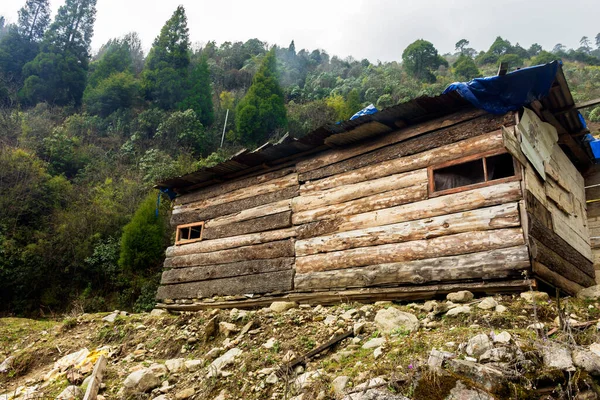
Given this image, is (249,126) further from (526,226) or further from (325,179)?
(526,226)

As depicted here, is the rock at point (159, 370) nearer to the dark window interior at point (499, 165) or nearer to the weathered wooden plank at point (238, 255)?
the weathered wooden plank at point (238, 255)

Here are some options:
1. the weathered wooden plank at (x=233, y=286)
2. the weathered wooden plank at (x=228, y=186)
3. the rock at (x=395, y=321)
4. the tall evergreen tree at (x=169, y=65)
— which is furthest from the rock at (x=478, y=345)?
the tall evergreen tree at (x=169, y=65)

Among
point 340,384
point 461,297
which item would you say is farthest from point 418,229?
point 340,384

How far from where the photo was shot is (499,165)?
279 inches

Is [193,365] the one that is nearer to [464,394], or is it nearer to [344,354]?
[344,354]

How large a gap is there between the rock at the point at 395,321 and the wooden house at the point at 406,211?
966 mm

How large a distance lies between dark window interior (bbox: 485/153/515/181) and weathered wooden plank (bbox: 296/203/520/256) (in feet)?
2.80

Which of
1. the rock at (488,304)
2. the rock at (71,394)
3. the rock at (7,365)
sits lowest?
the rock at (7,365)

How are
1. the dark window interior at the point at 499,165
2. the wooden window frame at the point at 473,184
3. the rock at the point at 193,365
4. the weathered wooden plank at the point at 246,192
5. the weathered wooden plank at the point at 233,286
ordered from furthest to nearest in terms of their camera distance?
1. the weathered wooden plank at the point at 246,192
2. the weathered wooden plank at the point at 233,286
3. the dark window interior at the point at 499,165
4. the wooden window frame at the point at 473,184
5. the rock at the point at 193,365

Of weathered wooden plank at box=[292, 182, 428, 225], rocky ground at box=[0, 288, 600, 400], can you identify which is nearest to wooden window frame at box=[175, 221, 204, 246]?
rocky ground at box=[0, 288, 600, 400]

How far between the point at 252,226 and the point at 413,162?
353 centimetres

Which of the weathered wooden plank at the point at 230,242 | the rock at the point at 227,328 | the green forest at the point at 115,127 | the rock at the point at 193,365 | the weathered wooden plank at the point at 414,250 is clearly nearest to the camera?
the rock at the point at 193,365

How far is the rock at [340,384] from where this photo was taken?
3.59m

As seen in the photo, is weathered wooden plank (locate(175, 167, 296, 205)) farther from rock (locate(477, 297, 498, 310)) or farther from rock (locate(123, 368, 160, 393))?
rock (locate(123, 368, 160, 393))
